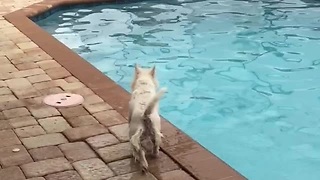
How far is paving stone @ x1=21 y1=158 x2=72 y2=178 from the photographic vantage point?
142 inches

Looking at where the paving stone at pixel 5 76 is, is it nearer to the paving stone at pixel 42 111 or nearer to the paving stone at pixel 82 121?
the paving stone at pixel 42 111

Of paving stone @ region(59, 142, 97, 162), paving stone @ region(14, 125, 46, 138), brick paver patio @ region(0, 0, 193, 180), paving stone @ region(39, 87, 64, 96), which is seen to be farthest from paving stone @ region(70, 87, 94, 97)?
paving stone @ region(59, 142, 97, 162)

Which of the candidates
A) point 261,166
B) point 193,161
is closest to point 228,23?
point 261,166

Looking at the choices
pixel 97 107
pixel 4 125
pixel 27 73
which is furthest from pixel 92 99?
pixel 27 73

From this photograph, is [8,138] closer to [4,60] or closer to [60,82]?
[60,82]

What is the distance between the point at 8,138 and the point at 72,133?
0.45 meters

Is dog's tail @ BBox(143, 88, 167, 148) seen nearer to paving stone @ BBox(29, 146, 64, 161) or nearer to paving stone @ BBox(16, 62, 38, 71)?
paving stone @ BBox(29, 146, 64, 161)

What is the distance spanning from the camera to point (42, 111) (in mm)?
4582

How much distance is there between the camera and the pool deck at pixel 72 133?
3.62 metres

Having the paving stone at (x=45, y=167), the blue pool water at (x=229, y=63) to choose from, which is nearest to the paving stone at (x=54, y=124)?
the paving stone at (x=45, y=167)

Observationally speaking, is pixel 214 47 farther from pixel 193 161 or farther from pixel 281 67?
pixel 193 161

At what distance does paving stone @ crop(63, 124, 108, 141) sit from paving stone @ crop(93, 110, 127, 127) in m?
0.08

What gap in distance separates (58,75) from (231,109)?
1714 mm

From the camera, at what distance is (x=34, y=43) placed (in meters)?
6.59
